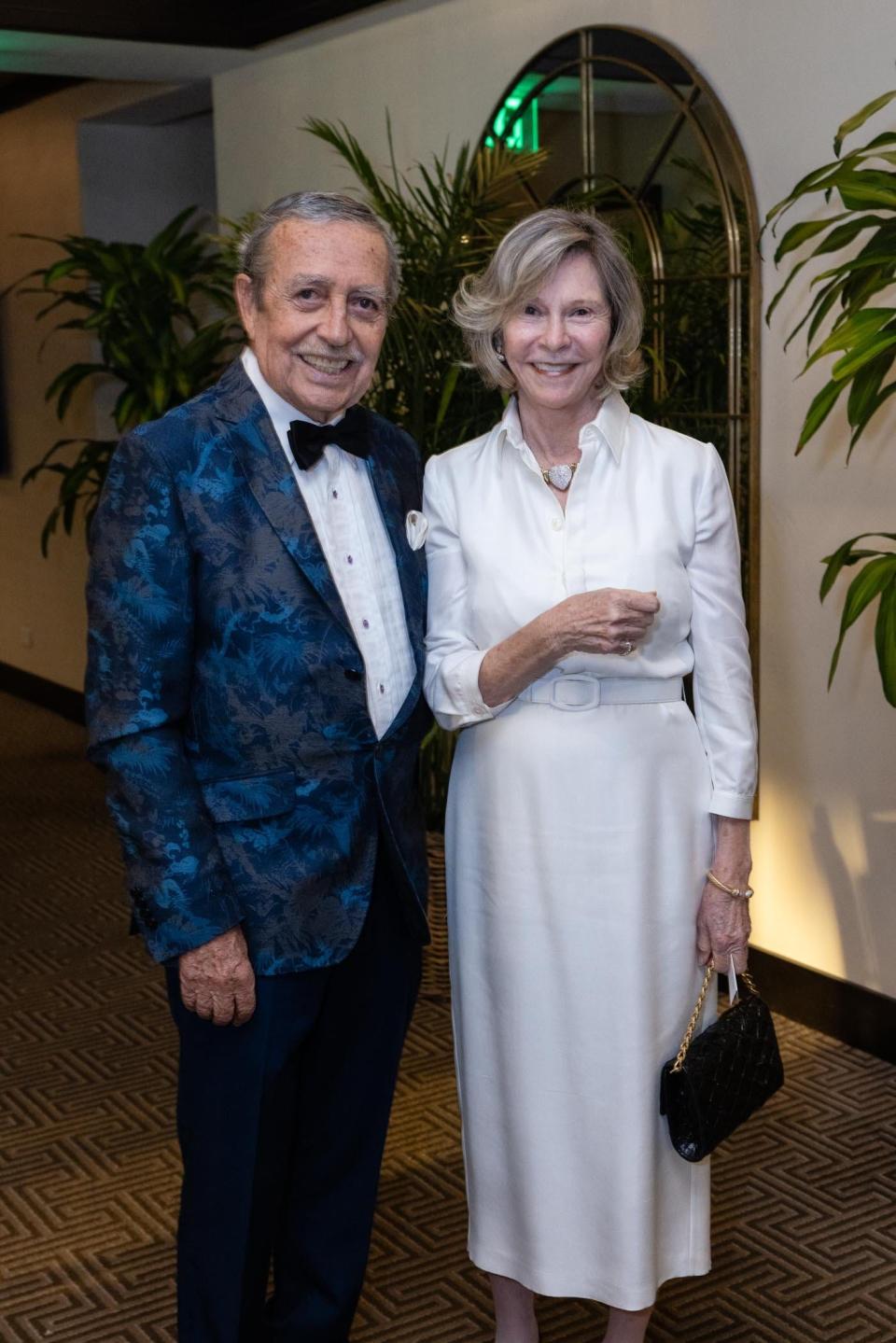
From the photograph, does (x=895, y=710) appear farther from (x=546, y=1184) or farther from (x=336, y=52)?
(x=336, y=52)

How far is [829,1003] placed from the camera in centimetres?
391

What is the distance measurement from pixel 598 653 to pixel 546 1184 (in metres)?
0.82

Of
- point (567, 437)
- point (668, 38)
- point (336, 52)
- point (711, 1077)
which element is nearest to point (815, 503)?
point (668, 38)

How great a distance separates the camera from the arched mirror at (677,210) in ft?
12.6

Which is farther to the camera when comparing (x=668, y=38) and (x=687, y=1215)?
(x=668, y=38)

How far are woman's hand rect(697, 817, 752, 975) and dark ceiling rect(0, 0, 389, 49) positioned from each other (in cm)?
354

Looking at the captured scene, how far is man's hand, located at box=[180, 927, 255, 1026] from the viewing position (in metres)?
2.10

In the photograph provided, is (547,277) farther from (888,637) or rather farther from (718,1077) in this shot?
(718,1077)

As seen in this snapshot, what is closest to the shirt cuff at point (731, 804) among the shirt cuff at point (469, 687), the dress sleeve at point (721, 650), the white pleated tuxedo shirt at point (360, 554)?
the dress sleeve at point (721, 650)

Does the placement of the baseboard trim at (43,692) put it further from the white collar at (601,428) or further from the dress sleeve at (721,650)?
the dress sleeve at (721,650)

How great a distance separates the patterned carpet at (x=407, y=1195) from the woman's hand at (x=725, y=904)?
30.4 inches

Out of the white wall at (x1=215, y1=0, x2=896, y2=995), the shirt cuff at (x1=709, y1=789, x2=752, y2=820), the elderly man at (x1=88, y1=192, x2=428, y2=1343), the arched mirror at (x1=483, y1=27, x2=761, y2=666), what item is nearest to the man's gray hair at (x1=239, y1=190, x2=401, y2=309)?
the elderly man at (x1=88, y1=192, x2=428, y2=1343)

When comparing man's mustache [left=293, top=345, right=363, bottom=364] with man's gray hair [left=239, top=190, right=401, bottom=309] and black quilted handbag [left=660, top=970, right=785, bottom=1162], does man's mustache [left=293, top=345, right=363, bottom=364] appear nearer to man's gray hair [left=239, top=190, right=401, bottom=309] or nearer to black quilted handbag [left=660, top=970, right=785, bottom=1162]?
man's gray hair [left=239, top=190, right=401, bottom=309]

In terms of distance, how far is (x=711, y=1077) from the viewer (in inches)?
88.7
